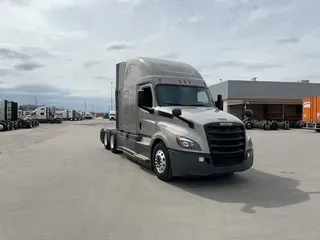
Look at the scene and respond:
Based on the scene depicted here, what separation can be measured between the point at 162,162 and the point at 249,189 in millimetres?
Result: 2171

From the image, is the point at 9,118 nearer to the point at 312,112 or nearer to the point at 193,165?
the point at 312,112

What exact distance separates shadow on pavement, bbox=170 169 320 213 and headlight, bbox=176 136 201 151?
3.03 ft

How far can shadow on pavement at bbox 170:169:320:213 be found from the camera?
6.34 metres

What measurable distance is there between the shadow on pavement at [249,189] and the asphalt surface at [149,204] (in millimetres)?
18

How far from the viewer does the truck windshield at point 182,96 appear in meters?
9.02

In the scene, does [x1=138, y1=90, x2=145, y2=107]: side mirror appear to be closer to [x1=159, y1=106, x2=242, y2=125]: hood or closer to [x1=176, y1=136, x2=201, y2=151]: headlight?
[x1=159, y1=106, x2=242, y2=125]: hood

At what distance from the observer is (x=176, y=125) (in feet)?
26.1

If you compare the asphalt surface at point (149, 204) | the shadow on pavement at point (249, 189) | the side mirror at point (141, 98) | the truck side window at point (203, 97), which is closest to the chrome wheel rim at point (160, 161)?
the asphalt surface at point (149, 204)

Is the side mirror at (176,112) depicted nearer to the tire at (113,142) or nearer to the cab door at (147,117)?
the cab door at (147,117)

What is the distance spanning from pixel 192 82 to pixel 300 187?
4.09 m

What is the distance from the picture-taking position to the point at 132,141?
34.3ft

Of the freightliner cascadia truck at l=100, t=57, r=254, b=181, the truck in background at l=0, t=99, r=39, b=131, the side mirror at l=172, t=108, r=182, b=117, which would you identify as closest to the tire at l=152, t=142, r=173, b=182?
the freightliner cascadia truck at l=100, t=57, r=254, b=181

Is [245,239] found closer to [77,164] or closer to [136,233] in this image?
[136,233]

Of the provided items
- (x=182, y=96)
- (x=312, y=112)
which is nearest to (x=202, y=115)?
(x=182, y=96)
